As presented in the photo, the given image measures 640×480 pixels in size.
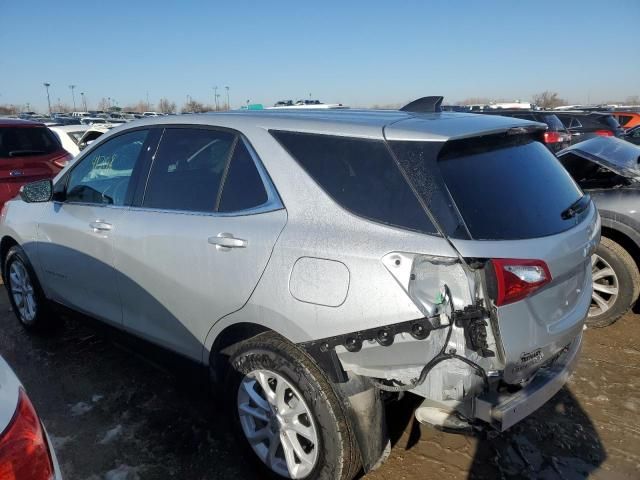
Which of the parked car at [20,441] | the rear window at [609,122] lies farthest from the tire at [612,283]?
the rear window at [609,122]

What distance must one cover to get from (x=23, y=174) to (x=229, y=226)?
5.31 m

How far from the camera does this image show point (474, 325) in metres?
1.90

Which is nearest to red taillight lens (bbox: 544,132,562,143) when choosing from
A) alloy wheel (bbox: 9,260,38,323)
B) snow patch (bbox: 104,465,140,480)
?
snow patch (bbox: 104,465,140,480)

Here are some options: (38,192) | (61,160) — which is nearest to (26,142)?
(61,160)

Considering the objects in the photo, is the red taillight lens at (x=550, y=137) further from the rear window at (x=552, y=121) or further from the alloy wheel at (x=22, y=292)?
the rear window at (x=552, y=121)

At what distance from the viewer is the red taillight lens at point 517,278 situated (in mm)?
1896

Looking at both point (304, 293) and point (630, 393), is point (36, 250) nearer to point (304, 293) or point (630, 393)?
point (304, 293)

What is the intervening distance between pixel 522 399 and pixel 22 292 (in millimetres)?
4003

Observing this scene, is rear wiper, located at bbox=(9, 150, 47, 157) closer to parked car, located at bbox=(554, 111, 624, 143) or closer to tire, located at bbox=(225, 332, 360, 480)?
tire, located at bbox=(225, 332, 360, 480)

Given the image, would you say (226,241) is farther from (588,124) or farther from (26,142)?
(588,124)

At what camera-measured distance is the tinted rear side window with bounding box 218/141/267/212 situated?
2.47 metres

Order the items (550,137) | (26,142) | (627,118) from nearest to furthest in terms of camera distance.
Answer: (550,137)
(26,142)
(627,118)

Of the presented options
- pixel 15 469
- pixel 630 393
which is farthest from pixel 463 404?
pixel 630 393

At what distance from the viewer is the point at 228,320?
250cm
